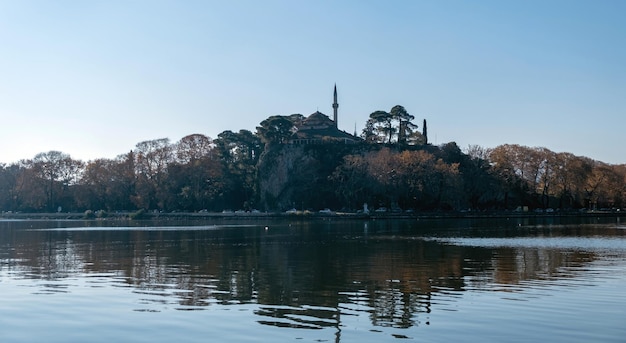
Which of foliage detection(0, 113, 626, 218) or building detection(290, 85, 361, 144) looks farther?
building detection(290, 85, 361, 144)

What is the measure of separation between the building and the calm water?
104012 mm

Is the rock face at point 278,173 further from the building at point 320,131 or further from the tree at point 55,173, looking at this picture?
the tree at point 55,173

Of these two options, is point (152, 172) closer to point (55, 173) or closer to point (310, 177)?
point (55, 173)

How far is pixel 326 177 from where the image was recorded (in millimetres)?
131250

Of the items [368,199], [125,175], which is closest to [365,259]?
[368,199]

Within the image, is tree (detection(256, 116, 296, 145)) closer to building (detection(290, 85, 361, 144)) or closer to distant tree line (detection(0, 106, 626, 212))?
distant tree line (detection(0, 106, 626, 212))

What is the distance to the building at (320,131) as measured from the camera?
14200 cm

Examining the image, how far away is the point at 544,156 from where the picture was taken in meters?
119

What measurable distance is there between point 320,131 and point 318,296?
12892 cm

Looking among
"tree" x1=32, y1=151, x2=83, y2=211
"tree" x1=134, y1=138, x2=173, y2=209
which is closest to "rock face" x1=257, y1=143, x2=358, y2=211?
"tree" x1=134, y1=138, x2=173, y2=209

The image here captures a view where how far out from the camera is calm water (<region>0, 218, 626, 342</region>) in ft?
51.4

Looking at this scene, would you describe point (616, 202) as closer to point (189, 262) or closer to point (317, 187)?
point (317, 187)

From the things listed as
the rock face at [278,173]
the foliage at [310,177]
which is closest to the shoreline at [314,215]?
the foliage at [310,177]

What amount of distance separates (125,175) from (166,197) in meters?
12.0
